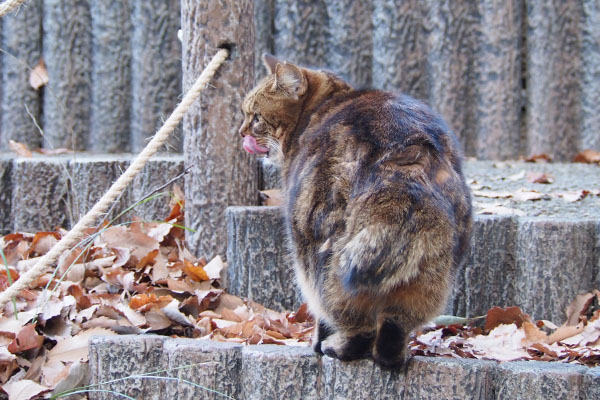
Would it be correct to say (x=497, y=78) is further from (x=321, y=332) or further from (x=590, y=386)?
(x=590, y=386)

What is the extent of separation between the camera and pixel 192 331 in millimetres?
2893

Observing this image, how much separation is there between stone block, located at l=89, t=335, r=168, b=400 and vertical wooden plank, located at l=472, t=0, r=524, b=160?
3.22 meters

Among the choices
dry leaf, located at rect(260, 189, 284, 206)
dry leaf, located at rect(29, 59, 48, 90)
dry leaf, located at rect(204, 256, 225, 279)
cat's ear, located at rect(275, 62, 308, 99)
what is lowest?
dry leaf, located at rect(204, 256, 225, 279)

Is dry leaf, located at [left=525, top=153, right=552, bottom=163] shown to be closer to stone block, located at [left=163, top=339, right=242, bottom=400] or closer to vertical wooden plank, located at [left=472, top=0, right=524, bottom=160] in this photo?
vertical wooden plank, located at [left=472, top=0, right=524, bottom=160]

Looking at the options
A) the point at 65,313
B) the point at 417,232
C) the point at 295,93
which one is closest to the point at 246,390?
the point at 417,232

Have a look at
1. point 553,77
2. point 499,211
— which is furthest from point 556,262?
point 553,77

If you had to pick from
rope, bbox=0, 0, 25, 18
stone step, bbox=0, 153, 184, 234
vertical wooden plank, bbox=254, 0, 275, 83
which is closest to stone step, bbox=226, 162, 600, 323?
stone step, bbox=0, 153, 184, 234

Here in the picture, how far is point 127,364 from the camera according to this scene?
2357 millimetres

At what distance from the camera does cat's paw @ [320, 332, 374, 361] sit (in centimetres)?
224

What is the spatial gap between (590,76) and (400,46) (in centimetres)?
137

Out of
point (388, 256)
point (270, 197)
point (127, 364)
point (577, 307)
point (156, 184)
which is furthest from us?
point (156, 184)

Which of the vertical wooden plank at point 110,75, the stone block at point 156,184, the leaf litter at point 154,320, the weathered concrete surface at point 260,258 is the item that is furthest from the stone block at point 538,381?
the vertical wooden plank at point 110,75

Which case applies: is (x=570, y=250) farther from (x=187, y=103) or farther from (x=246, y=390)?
(x=187, y=103)

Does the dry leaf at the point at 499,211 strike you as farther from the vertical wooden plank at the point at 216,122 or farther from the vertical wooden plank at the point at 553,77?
the vertical wooden plank at the point at 553,77
